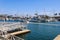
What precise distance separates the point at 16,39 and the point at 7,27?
14.7 m

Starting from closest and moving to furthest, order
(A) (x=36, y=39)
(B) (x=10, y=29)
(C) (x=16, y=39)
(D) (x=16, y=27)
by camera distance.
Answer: (C) (x=16, y=39), (A) (x=36, y=39), (B) (x=10, y=29), (D) (x=16, y=27)

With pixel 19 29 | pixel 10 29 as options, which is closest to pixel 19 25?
pixel 19 29

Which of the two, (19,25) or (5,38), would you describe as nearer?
(5,38)

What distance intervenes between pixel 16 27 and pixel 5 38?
55.7 feet

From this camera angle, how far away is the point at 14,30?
38344 millimetres

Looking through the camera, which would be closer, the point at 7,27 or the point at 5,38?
the point at 5,38

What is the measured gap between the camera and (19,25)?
1644 inches

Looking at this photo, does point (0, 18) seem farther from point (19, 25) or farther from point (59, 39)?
point (59, 39)

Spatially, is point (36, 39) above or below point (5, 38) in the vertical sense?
below

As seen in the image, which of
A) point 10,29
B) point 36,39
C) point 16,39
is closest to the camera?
point 16,39

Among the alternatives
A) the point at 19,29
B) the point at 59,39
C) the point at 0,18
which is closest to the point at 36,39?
the point at 59,39

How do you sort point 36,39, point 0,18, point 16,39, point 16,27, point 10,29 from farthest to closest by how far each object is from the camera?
point 0,18
point 16,27
point 10,29
point 36,39
point 16,39

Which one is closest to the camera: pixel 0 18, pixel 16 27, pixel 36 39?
pixel 36 39

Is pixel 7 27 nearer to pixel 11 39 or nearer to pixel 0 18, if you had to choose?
pixel 11 39
